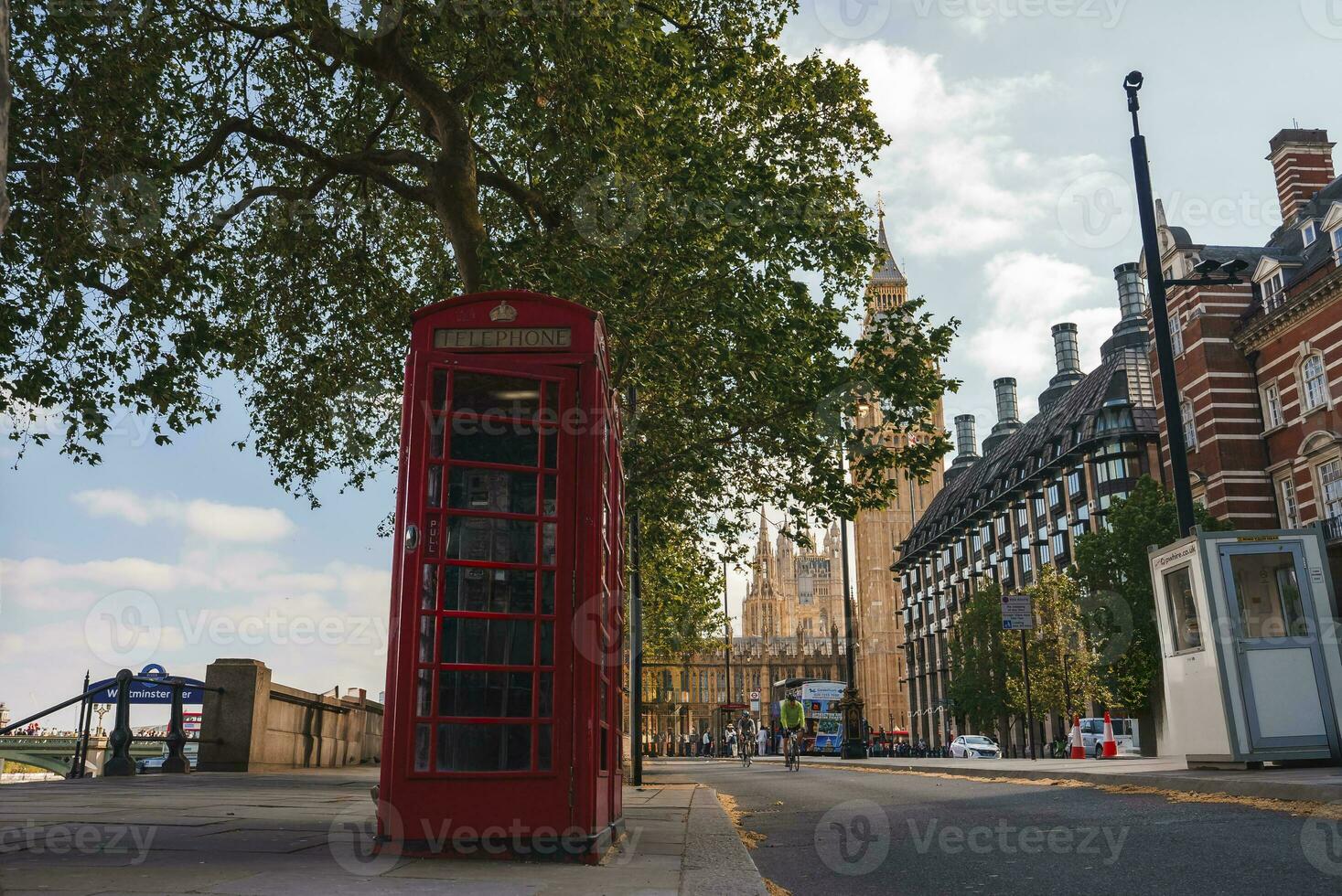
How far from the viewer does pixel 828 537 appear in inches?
5664

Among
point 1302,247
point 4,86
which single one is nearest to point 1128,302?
point 1302,247

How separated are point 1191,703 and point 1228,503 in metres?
29.1

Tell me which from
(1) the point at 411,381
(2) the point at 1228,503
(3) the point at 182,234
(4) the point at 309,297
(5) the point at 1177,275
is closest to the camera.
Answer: (1) the point at 411,381

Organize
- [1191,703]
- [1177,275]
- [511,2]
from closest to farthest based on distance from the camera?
[511,2] → [1191,703] → [1177,275]

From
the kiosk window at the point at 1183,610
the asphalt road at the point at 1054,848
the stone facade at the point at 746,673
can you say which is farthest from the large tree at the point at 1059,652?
the stone facade at the point at 746,673

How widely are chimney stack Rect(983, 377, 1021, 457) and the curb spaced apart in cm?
11270

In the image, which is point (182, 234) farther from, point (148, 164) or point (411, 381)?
point (411, 381)

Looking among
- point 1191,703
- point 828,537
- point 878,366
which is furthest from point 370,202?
point 828,537

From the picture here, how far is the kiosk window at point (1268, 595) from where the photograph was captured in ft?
41.0

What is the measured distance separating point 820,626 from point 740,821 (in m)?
148

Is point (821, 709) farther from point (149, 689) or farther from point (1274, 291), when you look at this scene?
point (149, 689)

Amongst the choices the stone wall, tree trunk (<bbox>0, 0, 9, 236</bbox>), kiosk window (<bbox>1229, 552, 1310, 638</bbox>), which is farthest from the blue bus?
tree trunk (<bbox>0, 0, 9, 236</bbox>)

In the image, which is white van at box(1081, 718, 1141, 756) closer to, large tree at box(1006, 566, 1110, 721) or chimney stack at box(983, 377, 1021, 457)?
large tree at box(1006, 566, 1110, 721)

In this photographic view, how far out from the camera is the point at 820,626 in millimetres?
156125
